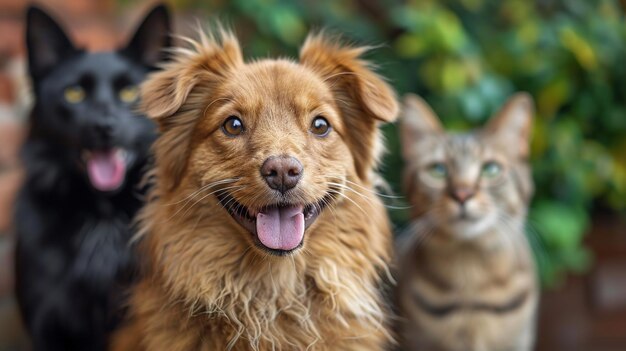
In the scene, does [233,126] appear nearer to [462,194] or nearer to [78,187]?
[78,187]

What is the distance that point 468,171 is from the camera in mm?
3039

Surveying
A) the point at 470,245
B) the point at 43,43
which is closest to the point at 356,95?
the point at 470,245

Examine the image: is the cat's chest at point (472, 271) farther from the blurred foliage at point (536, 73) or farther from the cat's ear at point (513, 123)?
the blurred foliage at point (536, 73)

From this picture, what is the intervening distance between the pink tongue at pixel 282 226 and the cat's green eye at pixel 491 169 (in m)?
1.12

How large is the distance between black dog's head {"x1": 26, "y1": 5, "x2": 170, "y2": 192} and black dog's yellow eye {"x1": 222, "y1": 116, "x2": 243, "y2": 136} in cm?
70

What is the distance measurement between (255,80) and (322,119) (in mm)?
245

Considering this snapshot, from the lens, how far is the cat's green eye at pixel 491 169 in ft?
10.2

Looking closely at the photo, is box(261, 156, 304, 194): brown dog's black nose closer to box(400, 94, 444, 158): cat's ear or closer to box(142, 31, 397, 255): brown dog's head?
box(142, 31, 397, 255): brown dog's head

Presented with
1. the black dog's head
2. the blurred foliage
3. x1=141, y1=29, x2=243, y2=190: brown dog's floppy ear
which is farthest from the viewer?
the blurred foliage

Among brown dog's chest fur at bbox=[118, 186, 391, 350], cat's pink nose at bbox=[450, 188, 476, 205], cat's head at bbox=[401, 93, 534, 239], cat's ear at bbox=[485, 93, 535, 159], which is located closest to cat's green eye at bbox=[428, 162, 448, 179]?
cat's head at bbox=[401, 93, 534, 239]

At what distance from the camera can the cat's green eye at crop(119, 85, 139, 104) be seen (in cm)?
299

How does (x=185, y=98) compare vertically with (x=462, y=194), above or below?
above

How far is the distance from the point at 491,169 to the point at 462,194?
0.22 m

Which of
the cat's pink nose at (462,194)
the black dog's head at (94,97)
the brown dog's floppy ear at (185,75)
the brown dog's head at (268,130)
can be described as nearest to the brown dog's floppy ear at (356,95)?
the brown dog's head at (268,130)
